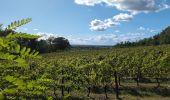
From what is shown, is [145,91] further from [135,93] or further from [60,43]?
[60,43]

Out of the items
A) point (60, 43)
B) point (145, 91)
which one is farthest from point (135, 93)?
point (60, 43)

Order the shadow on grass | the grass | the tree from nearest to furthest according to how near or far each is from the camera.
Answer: the grass < the shadow on grass < the tree

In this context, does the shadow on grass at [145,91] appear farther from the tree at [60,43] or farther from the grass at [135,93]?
the tree at [60,43]

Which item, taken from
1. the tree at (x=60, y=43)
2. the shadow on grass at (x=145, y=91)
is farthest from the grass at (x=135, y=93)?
the tree at (x=60, y=43)

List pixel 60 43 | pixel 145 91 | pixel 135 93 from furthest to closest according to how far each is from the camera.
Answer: pixel 60 43
pixel 145 91
pixel 135 93

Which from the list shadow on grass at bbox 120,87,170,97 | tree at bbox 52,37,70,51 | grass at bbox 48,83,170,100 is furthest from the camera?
tree at bbox 52,37,70,51

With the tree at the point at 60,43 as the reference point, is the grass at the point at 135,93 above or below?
below

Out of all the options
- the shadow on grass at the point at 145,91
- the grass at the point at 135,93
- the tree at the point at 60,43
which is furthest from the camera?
the tree at the point at 60,43

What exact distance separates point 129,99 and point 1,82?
808 inches

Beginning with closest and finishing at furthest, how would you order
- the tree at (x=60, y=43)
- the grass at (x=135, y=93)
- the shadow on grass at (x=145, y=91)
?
the grass at (x=135, y=93) < the shadow on grass at (x=145, y=91) < the tree at (x=60, y=43)

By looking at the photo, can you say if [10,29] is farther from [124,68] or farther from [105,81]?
[124,68]

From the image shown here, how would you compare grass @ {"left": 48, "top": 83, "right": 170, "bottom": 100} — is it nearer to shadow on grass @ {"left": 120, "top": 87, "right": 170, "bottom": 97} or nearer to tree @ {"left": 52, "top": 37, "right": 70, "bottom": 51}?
shadow on grass @ {"left": 120, "top": 87, "right": 170, "bottom": 97}

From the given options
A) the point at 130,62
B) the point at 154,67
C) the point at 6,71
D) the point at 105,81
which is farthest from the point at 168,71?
the point at 6,71

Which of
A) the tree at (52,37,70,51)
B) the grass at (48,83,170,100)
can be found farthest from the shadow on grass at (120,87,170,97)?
the tree at (52,37,70,51)
